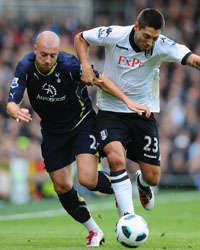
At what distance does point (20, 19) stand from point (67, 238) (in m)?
15.2

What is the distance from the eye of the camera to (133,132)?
9.38 metres

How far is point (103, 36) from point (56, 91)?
902 mm

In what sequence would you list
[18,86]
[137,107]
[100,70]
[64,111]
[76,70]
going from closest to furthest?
[137,107]
[18,86]
[76,70]
[64,111]
[100,70]

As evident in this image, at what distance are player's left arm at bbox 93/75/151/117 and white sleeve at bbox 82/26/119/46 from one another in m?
0.46

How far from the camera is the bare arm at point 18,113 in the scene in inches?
321

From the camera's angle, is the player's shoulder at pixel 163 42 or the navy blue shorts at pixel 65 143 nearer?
the player's shoulder at pixel 163 42

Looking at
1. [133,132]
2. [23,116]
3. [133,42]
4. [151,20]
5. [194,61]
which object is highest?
[151,20]

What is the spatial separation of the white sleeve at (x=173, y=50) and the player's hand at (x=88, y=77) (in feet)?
2.88

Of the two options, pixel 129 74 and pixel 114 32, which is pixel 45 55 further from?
pixel 129 74

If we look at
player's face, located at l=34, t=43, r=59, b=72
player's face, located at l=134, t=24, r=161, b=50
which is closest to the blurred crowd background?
player's face, located at l=34, t=43, r=59, b=72

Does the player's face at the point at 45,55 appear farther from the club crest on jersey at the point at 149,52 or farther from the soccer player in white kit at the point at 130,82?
the club crest on jersey at the point at 149,52

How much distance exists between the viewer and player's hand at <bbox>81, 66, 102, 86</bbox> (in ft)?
29.4

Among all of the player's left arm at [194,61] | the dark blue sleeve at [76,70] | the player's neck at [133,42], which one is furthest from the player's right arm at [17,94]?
the player's left arm at [194,61]

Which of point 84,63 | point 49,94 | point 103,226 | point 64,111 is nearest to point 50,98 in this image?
point 49,94
